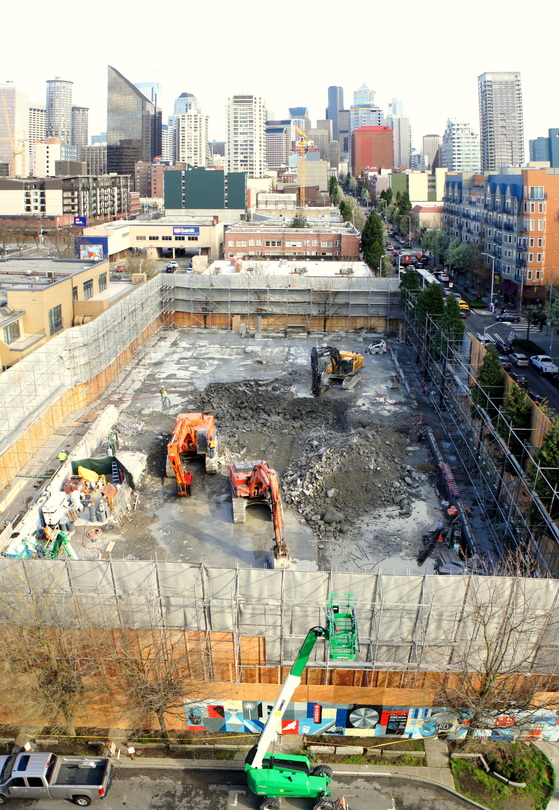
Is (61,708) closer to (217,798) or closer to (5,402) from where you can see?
(217,798)

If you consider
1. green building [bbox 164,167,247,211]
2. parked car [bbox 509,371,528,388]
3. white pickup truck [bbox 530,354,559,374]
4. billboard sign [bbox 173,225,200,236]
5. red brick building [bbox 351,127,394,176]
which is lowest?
parked car [bbox 509,371,528,388]

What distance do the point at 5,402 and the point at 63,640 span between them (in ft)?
42.2

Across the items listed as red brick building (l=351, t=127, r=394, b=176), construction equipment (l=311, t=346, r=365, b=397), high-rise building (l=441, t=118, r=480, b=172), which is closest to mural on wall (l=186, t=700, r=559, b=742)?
construction equipment (l=311, t=346, r=365, b=397)

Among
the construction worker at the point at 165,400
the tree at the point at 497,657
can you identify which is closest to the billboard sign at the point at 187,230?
the construction worker at the point at 165,400

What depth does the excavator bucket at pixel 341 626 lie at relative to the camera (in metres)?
12.4

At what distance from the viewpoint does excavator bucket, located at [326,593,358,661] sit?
12406 millimetres

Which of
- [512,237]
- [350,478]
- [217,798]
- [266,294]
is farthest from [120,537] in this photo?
[512,237]

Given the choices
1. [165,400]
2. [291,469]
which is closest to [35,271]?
[165,400]

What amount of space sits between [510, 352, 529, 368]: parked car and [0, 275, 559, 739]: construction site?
17.0 ft

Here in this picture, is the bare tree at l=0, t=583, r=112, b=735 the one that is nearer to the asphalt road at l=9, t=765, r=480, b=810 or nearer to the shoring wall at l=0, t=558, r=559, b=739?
the shoring wall at l=0, t=558, r=559, b=739

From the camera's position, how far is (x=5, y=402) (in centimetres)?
2433

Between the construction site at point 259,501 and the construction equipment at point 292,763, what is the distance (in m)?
1.34

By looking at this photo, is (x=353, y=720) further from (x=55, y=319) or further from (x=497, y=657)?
(x=55, y=319)

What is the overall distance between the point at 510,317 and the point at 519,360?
1186 cm
